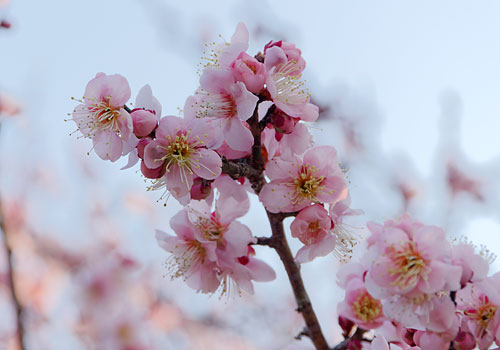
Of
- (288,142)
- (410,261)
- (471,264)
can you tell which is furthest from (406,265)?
(288,142)

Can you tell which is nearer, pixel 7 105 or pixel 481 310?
pixel 481 310

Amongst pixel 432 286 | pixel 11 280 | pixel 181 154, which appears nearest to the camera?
pixel 432 286

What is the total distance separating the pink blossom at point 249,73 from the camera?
1.08 meters

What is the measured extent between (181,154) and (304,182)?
0.30m

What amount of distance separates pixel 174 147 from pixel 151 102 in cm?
15

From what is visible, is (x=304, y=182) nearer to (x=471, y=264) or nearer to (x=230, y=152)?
(x=230, y=152)

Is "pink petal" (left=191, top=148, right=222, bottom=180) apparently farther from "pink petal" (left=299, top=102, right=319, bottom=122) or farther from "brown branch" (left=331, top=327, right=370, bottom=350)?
"brown branch" (left=331, top=327, right=370, bottom=350)

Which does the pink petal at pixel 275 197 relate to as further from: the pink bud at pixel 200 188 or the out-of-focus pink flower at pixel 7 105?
the out-of-focus pink flower at pixel 7 105

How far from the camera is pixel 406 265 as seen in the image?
3.34ft

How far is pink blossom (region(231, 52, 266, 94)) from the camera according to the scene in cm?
108

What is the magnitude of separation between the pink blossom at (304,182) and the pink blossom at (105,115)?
34 centimetres

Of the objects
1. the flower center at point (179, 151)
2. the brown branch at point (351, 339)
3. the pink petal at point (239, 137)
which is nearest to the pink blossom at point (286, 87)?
the pink petal at point (239, 137)

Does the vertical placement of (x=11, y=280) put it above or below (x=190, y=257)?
below

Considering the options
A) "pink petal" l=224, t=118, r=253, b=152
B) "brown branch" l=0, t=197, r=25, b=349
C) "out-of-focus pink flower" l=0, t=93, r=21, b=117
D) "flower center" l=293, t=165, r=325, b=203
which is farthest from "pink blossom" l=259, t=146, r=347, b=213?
"out-of-focus pink flower" l=0, t=93, r=21, b=117
